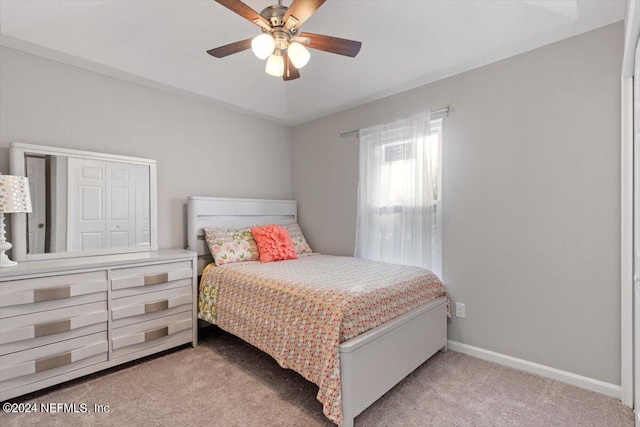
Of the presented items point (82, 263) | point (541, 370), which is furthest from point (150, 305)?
point (541, 370)

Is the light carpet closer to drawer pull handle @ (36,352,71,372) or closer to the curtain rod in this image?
drawer pull handle @ (36,352,71,372)

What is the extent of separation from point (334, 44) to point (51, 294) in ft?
7.93

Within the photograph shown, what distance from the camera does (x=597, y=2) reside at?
1894mm

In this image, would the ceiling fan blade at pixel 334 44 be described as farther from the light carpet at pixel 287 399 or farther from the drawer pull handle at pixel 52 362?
the drawer pull handle at pixel 52 362

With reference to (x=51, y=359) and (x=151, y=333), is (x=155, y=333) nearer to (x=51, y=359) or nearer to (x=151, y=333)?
(x=151, y=333)

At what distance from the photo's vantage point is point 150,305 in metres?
2.47

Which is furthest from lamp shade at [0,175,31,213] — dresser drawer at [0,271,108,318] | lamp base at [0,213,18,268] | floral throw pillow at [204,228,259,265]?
floral throw pillow at [204,228,259,265]

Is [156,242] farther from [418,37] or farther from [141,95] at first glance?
[418,37]

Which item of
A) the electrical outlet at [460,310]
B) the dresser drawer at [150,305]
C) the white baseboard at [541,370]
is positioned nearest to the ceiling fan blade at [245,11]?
the dresser drawer at [150,305]

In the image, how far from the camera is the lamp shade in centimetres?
197

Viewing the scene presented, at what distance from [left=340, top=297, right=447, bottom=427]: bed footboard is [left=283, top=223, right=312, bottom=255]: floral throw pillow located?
1.61m

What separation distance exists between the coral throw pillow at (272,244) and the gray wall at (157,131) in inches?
26.2

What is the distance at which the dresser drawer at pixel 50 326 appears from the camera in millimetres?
1884

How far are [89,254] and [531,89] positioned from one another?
12.1ft
